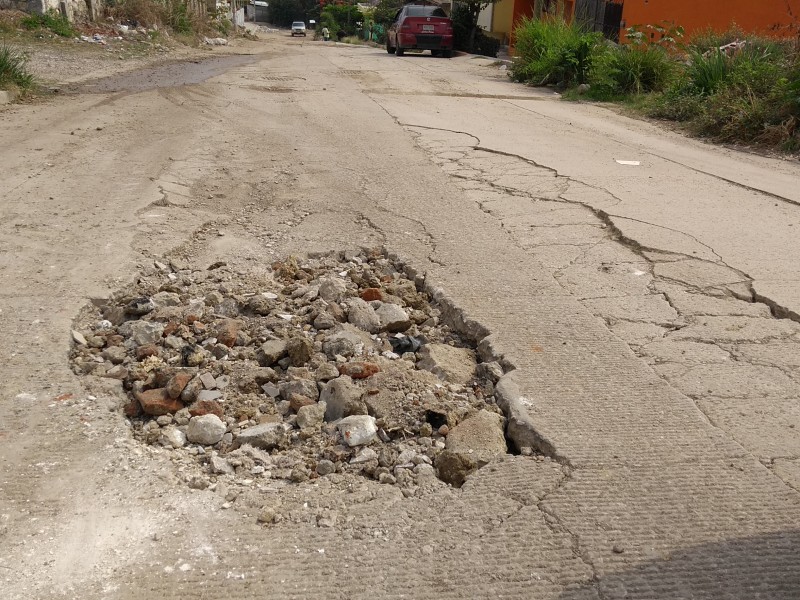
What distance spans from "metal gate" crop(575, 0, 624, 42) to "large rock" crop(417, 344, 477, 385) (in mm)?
18359

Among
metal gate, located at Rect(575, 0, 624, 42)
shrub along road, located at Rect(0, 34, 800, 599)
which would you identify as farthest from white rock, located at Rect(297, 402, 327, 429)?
metal gate, located at Rect(575, 0, 624, 42)

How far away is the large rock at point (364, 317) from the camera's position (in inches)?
158

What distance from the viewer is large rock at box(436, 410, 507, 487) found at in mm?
2756

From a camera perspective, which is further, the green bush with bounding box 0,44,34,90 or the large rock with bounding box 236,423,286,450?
the green bush with bounding box 0,44,34,90

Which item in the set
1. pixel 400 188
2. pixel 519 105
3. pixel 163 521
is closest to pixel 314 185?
pixel 400 188

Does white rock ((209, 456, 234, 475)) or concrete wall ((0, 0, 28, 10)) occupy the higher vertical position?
concrete wall ((0, 0, 28, 10))

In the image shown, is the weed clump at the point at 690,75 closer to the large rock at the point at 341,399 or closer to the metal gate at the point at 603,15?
the metal gate at the point at 603,15

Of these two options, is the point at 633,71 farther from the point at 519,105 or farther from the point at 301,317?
the point at 301,317

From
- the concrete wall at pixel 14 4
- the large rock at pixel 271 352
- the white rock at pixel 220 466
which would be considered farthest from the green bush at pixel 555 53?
the white rock at pixel 220 466

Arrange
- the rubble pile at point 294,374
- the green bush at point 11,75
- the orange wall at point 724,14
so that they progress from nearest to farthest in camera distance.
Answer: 1. the rubble pile at point 294,374
2. the green bush at point 11,75
3. the orange wall at point 724,14

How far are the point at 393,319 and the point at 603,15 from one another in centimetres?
2055

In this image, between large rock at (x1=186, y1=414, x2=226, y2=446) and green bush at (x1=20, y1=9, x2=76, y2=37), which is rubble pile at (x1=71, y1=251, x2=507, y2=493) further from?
green bush at (x1=20, y1=9, x2=76, y2=37)

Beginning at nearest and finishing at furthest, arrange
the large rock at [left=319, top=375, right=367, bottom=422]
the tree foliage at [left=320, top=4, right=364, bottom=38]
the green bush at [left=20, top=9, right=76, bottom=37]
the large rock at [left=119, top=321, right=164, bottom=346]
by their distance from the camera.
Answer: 1. the large rock at [left=319, top=375, right=367, bottom=422]
2. the large rock at [left=119, top=321, right=164, bottom=346]
3. the green bush at [left=20, top=9, right=76, bottom=37]
4. the tree foliage at [left=320, top=4, right=364, bottom=38]

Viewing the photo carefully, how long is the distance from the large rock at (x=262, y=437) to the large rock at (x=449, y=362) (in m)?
0.80
